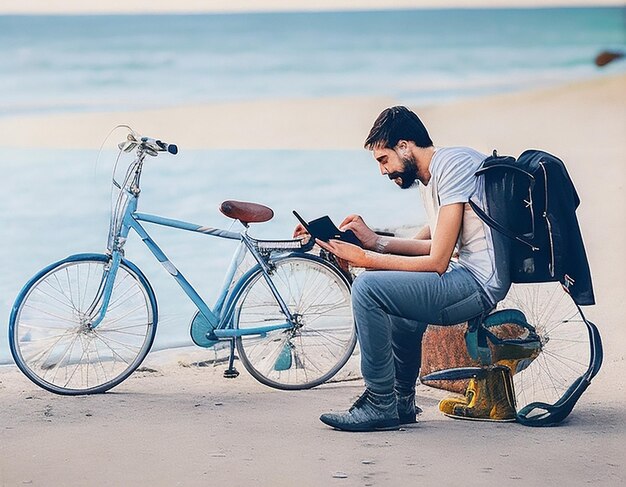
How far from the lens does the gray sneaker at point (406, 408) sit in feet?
13.7

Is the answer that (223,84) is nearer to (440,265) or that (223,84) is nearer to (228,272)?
(228,272)

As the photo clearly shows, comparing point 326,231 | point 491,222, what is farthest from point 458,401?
point 326,231

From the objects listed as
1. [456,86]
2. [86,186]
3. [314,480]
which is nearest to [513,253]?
[456,86]

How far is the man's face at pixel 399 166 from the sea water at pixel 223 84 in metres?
0.09

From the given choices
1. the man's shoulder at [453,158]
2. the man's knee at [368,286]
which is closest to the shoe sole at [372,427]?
the man's knee at [368,286]

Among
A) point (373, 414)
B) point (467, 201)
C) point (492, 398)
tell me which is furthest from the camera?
point (492, 398)

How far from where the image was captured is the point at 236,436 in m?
4.14

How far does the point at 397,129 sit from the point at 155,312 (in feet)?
4.16

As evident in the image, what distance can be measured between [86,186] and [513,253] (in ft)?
5.94

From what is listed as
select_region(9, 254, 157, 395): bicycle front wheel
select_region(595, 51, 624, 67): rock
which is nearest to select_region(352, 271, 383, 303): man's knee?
select_region(9, 254, 157, 395): bicycle front wheel

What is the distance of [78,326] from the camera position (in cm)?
421

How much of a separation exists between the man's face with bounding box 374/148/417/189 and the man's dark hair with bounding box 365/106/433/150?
0.03 m

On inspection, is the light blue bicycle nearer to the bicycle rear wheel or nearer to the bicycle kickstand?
the bicycle kickstand

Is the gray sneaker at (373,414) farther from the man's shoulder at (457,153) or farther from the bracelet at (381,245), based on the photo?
the man's shoulder at (457,153)
